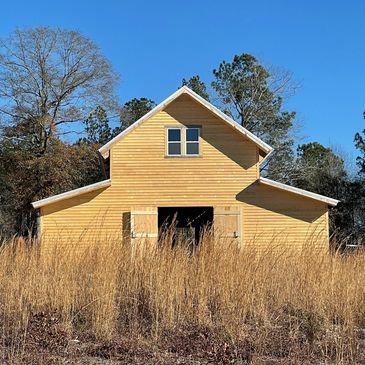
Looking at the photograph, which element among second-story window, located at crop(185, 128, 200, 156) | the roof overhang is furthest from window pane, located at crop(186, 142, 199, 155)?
the roof overhang

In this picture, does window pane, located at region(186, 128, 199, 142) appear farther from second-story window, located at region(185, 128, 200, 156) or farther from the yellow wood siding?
the yellow wood siding

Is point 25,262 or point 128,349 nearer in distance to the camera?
point 128,349

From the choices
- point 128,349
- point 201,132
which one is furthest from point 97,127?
point 128,349

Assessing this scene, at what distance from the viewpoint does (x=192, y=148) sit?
22.5 meters

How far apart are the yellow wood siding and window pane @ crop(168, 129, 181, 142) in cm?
24

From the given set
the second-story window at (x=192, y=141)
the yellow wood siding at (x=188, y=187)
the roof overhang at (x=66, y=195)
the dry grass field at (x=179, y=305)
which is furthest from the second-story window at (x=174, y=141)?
the dry grass field at (x=179, y=305)

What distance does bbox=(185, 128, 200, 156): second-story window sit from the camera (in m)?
22.4

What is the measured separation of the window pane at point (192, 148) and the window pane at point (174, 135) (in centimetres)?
46

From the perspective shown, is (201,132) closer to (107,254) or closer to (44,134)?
(107,254)

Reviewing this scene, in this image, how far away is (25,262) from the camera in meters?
Answer: 8.77

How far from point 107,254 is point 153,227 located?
12.9m

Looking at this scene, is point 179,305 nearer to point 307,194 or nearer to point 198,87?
point 307,194

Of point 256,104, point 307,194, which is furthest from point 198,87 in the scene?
point 307,194

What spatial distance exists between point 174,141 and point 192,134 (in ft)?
2.52
